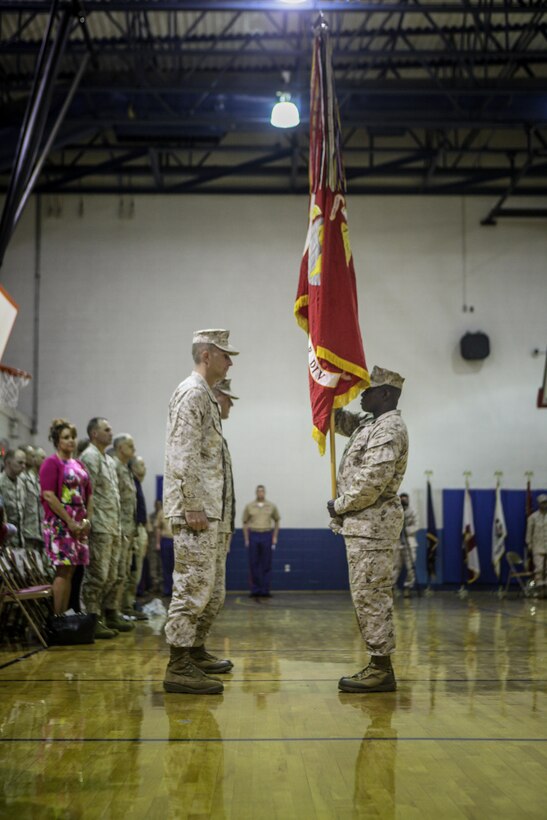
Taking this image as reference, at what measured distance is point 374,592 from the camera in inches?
165

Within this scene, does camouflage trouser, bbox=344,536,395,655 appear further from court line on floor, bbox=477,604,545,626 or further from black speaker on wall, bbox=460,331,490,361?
black speaker on wall, bbox=460,331,490,361

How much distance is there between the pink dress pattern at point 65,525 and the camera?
19.5ft

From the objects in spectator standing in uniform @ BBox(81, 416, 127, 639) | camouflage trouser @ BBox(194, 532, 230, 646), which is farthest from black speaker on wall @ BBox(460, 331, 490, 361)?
camouflage trouser @ BBox(194, 532, 230, 646)

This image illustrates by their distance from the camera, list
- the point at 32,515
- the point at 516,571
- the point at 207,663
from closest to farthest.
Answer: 1. the point at 207,663
2. the point at 32,515
3. the point at 516,571

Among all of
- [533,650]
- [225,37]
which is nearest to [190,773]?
[533,650]

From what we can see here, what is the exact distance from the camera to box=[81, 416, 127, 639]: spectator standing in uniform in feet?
21.2

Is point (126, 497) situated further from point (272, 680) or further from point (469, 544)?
point (469, 544)

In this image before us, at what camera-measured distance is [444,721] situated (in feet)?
11.6

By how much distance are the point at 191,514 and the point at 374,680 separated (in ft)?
3.94

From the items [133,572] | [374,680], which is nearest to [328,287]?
[374,680]

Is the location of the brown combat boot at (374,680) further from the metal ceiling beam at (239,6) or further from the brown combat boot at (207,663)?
the metal ceiling beam at (239,6)

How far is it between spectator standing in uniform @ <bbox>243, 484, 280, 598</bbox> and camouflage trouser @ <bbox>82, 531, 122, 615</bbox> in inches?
255

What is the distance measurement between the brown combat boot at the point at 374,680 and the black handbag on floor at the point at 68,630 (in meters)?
2.29

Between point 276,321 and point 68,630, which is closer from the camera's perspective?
point 68,630
